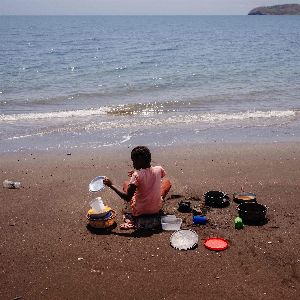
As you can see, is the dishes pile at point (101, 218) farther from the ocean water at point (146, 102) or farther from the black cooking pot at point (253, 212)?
the ocean water at point (146, 102)

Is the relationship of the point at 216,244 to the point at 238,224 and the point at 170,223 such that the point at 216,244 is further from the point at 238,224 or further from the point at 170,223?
the point at 170,223

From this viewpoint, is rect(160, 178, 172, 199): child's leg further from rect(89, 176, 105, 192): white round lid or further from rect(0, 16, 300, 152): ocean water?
rect(0, 16, 300, 152): ocean water

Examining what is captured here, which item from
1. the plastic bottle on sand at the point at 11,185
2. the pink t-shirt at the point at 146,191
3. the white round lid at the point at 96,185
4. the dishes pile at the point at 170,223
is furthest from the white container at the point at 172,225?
the plastic bottle on sand at the point at 11,185

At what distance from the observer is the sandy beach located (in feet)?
14.2

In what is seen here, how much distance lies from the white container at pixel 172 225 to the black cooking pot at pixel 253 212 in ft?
3.16

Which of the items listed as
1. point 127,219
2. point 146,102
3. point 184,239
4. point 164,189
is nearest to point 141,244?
point 184,239

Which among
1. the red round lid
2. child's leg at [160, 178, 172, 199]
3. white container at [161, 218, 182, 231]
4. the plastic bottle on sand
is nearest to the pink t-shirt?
white container at [161, 218, 182, 231]

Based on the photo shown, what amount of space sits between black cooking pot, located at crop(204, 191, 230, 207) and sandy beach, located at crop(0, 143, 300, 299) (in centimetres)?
14

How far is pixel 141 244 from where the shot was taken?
5215mm

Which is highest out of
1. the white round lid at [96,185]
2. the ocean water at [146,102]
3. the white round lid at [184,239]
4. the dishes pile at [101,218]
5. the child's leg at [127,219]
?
the white round lid at [96,185]

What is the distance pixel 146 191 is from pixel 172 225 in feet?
2.10

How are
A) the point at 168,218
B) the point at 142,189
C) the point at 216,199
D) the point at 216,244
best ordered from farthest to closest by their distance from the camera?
the point at 216,199 < the point at 168,218 < the point at 142,189 < the point at 216,244

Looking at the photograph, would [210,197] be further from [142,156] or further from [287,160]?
[287,160]

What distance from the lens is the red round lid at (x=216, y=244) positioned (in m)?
5.02
